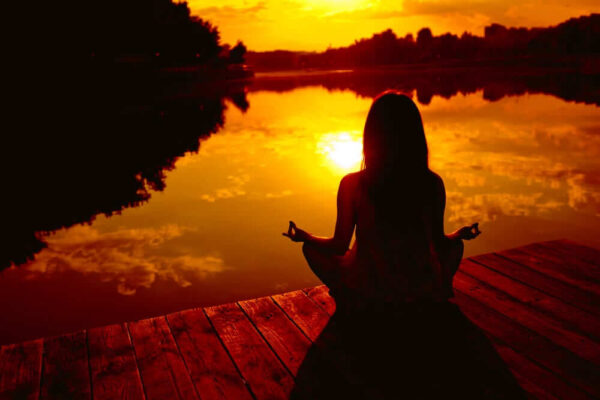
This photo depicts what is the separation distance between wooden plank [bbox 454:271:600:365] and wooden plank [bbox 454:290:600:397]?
0.06 m

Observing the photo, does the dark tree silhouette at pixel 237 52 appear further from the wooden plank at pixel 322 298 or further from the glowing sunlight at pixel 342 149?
the wooden plank at pixel 322 298

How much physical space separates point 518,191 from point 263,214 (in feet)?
16.3

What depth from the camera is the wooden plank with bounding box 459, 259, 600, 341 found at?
361cm

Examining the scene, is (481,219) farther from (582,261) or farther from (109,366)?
(109,366)

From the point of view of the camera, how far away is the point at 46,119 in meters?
28.1

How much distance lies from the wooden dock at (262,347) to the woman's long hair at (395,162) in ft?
3.58

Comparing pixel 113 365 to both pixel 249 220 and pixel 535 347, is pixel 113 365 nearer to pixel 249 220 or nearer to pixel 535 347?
pixel 535 347

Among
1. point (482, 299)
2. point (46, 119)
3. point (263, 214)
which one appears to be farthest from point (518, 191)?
point (46, 119)

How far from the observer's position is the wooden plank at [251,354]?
3069 mm

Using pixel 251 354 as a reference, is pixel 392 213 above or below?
above

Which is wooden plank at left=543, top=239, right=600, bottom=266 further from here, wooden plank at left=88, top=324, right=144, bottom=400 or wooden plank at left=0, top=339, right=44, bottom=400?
wooden plank at left=0, top=339, right=44, bottom=400

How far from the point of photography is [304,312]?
3.98 metres

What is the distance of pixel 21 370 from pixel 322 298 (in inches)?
89.3

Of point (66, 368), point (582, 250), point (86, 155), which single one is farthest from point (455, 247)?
point (86, 155)
